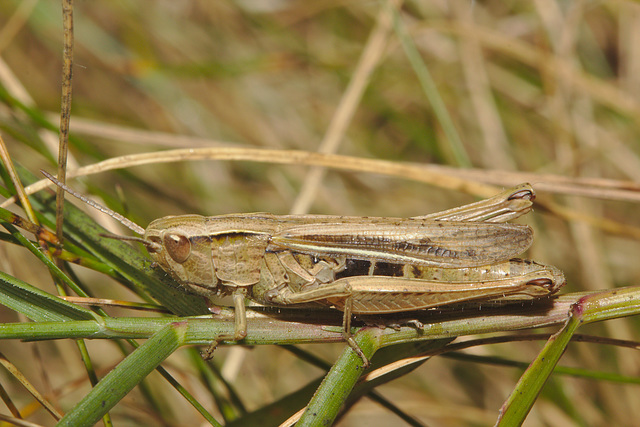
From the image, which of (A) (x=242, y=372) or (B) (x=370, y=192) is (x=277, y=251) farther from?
(B) (x=370, y=192)

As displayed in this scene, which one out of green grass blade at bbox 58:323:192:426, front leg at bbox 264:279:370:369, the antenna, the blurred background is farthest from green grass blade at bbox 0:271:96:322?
the blurred background

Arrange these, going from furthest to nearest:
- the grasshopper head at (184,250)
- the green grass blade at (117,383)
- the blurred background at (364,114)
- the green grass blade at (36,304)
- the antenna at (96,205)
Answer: the blurred background at (364,114) → the grasshopper head at (184,250) → the antenna at (96,205) → the green grass blade at (36,304) → the green grass blade at (117,383)

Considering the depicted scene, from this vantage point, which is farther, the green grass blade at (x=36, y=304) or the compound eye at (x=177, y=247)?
the compound eye at (x=177, y=247)

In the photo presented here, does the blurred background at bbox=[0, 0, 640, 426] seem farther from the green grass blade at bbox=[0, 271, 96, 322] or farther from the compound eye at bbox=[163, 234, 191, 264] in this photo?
the green grass blade at bbox=[0, 271, 96, 322]

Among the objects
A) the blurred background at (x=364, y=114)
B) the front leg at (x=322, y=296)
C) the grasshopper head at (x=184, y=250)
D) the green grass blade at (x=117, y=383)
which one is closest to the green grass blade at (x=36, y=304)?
the green grass blade at (x=117, y=383)

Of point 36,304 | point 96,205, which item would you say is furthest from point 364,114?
point 36,304

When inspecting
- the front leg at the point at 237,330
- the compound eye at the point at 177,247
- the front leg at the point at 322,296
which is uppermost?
the front leg at the point at 322,296

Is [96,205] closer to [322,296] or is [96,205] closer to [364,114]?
[322,296]

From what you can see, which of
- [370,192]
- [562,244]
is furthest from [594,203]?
[370,192]

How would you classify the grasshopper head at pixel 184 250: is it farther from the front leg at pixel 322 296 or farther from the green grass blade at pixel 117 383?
the green grass blade at pixel 117 383
